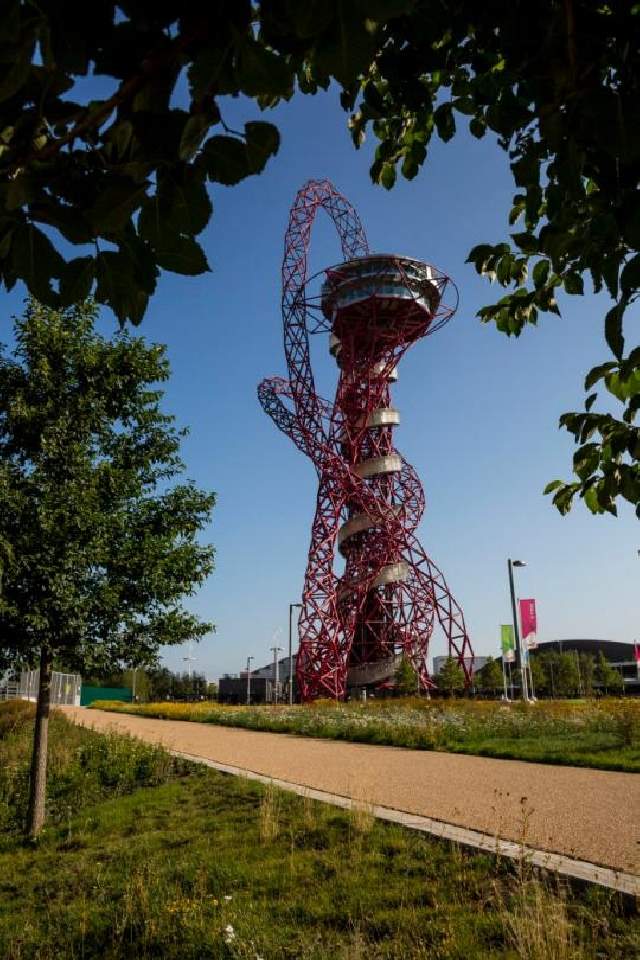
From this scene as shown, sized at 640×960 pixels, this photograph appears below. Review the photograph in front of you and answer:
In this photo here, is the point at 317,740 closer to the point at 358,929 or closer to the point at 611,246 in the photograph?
the point at 358,929

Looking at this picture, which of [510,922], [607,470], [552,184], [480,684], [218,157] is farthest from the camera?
[480,684]

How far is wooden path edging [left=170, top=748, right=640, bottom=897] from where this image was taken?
5.05 m

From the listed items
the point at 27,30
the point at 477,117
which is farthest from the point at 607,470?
the point at 27,30

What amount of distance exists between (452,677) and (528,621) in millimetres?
17230

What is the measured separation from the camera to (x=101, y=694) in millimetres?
60344

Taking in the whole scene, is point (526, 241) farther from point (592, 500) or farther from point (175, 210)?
point (175, 210)

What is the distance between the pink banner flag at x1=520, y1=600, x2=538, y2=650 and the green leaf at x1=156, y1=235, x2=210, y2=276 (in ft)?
81.6

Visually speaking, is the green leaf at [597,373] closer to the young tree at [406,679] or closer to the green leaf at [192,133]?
the green leaf at [192,133]

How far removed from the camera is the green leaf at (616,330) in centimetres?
178

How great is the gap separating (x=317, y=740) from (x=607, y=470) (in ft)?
49.7

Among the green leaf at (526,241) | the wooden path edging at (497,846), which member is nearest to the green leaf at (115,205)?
the green leaf at (526,241)

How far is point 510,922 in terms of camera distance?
4191 millimetres

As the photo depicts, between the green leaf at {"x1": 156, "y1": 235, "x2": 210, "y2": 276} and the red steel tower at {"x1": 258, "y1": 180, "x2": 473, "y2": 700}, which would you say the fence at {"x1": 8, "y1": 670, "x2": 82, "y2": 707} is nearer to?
the red steel tower at {"x1": 258, "y1": 180, "x2": 473, "y2": 700}

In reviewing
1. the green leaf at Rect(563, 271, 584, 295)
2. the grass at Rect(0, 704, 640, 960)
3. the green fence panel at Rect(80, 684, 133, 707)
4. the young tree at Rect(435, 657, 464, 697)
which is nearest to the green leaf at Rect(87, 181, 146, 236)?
the green leaf at Rect(563, 271, 584, 295)
